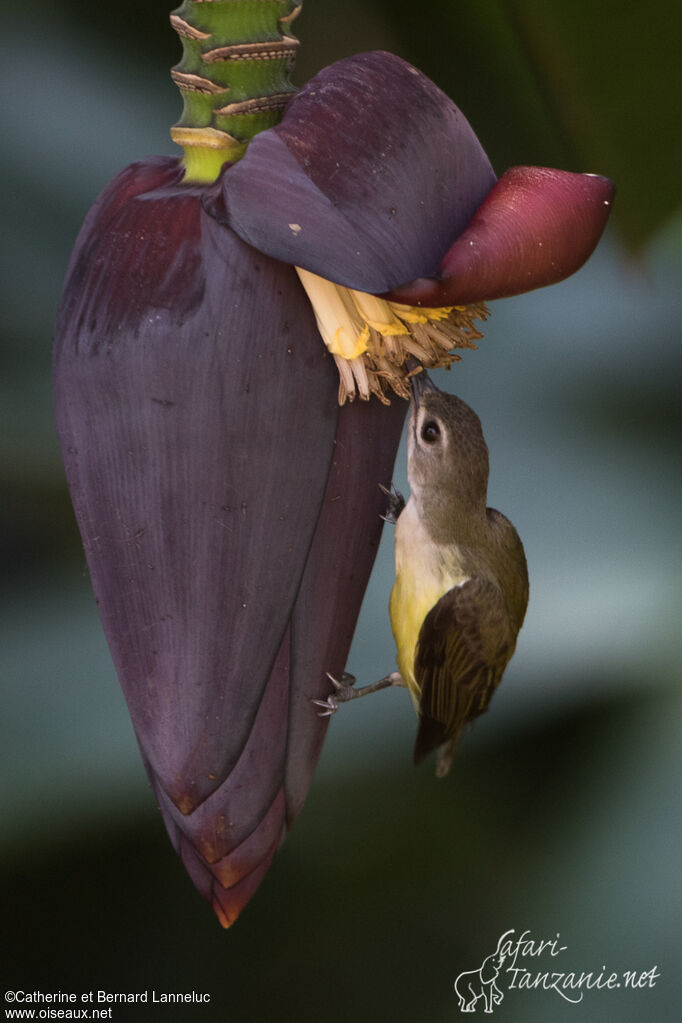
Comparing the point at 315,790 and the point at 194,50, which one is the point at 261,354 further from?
the point at 315,790

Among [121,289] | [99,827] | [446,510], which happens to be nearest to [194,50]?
[121,289]

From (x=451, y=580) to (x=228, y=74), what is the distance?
0.20 metres

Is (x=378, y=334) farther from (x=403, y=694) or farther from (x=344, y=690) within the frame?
(x=403, y=694)

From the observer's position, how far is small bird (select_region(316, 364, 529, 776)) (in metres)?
0.34

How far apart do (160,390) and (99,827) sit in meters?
0.25

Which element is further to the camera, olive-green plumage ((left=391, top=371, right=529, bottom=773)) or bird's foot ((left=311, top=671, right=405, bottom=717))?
Result: olive-green plumage ((left=391, top=371, right=529, bottom=773))

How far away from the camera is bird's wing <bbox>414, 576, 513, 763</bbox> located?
0.34 metres

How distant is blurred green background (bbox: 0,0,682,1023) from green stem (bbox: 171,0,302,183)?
0.14 metres

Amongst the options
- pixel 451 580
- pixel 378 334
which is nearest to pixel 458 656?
pixel 451 580

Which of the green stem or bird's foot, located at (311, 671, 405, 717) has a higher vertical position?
the green stem

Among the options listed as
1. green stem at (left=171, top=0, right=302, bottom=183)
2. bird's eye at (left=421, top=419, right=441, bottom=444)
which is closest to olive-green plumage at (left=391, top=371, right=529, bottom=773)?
bird's eye at (left=421, top=419, right=441, bottom=444)

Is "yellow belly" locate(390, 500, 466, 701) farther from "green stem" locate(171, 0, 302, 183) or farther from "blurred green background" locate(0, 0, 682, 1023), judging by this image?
"green stem" locate(171, 0, 302, 183)

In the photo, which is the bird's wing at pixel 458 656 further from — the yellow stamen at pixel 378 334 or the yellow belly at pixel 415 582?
the yellow stamen at pixel 378 334

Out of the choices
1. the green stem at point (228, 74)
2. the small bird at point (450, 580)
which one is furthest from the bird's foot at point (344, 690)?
the green stem at point (228, 74)
